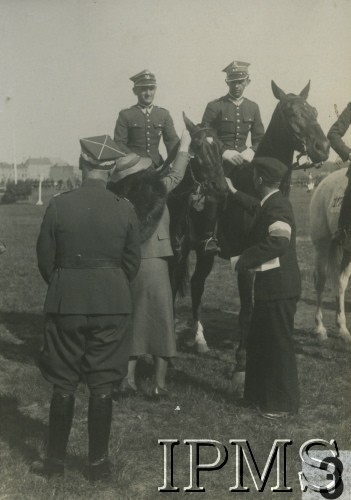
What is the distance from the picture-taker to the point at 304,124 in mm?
5500

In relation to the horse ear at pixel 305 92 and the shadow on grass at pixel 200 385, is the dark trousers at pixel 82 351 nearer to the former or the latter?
the shadow on grass at pixel 200 385

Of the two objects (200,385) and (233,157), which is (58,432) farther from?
(233,157)

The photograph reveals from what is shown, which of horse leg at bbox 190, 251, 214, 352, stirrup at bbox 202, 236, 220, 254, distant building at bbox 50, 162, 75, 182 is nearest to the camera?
stirrup at bbox 202, 236, 220, 254

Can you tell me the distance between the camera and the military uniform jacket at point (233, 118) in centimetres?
676

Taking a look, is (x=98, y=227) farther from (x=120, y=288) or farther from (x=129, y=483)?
(x=129, y=483)

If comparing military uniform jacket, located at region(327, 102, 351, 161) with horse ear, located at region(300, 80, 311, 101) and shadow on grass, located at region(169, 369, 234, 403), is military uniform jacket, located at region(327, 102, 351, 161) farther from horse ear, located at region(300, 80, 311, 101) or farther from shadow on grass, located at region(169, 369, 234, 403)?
shadow on grass, located at region(169, 369, 234, 403)

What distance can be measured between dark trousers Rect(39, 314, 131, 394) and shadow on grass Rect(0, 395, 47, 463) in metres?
0.85

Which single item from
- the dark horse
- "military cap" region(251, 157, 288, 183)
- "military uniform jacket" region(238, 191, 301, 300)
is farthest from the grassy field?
"military cap" region(251, 157, 288, 183)

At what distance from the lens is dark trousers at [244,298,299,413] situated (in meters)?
5.09

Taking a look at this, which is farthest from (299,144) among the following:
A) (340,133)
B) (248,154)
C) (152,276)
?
(152,276)

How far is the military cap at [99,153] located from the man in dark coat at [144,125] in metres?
2.63

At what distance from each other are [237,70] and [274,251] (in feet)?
8.34

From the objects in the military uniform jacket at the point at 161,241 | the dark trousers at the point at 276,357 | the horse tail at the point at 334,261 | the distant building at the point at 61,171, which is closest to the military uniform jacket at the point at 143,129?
the military uniform jacket at the point at 161,241

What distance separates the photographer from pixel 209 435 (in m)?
4.80
